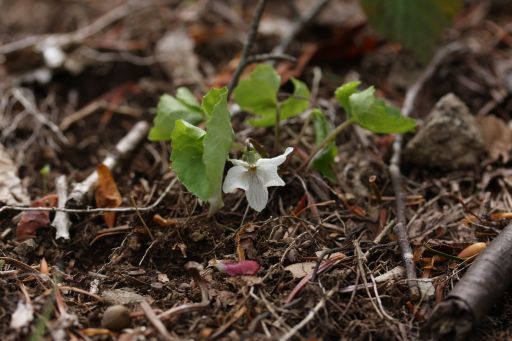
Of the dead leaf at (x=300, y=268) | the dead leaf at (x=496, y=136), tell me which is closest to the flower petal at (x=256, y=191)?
the dead leaf at (x=300, y=268)

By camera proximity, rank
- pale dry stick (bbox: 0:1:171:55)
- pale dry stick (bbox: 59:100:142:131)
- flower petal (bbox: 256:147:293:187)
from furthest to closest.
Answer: pale dry stick (bbox: 0:1:171:55)
pale dry stick (bbox: 59:100:142:131)
flower petal (bbox: 256:147:293:187)

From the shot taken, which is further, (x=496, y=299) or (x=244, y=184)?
(x=244, y=184)

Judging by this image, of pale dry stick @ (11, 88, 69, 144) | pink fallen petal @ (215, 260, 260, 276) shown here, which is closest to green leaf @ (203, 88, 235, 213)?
pink fallen petal @ (215, 260, 260, 276)

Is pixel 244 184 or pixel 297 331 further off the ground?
pixel 244 184

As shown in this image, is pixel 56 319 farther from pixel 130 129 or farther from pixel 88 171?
pixel 130 129

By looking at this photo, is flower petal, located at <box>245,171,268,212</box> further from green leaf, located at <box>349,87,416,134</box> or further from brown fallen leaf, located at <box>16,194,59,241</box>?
brown fallen leaf, located at <box>16,194,59,241</box>

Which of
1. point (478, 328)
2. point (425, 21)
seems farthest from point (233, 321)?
point (425, 21)
